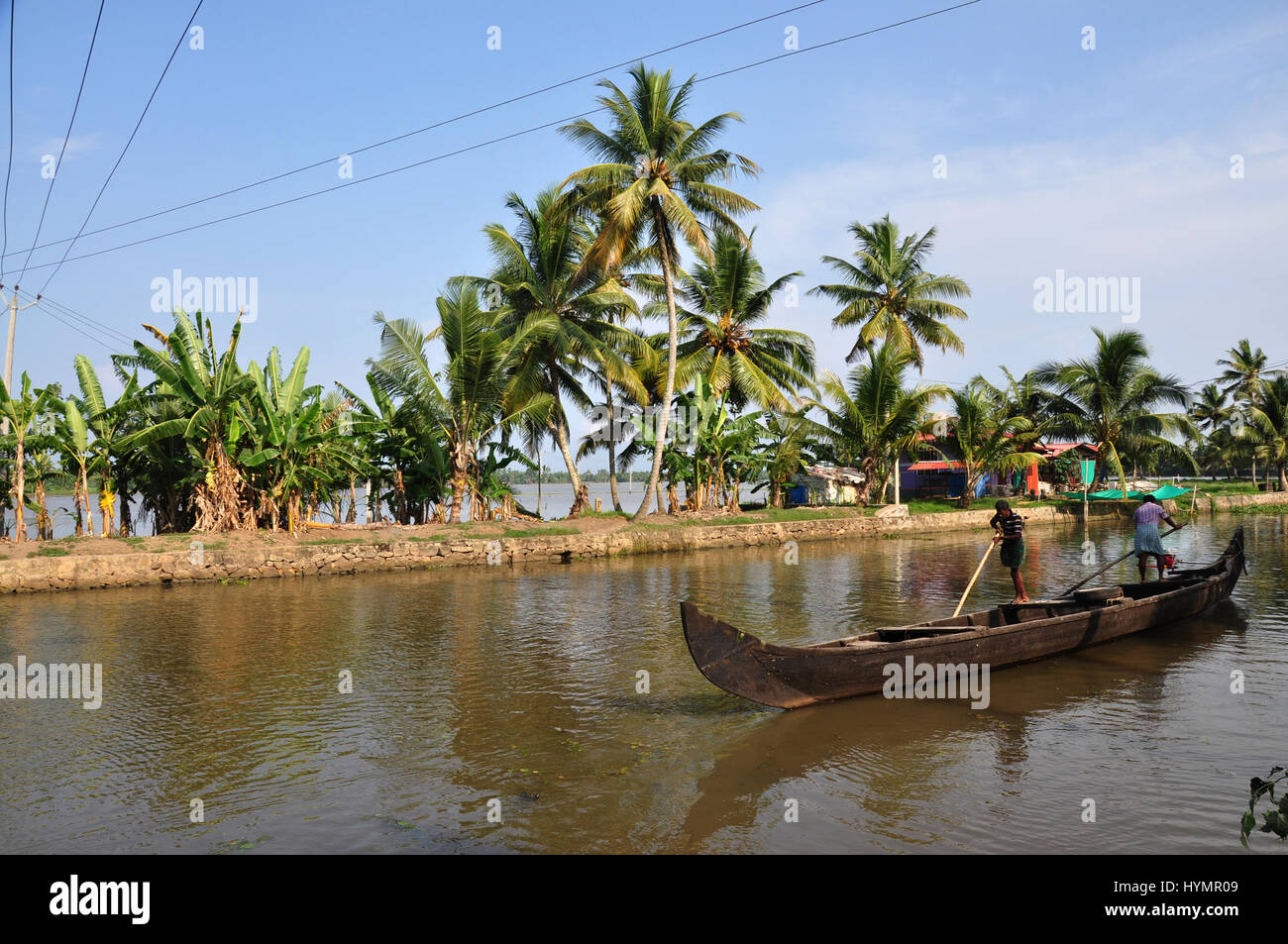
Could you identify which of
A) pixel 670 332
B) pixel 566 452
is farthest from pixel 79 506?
pixel 670 332

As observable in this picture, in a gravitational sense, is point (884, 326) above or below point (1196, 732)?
above

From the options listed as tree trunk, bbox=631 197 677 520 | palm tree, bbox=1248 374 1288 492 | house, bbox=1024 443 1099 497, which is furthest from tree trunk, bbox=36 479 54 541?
palm tree, bbox=1248 374 1288 492

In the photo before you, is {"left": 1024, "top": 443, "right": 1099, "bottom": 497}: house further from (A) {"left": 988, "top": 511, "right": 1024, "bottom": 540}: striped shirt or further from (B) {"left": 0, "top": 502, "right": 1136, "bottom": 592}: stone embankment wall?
(A) {"left": 988, "top": 511, "right": 1024, "bottom": 540}: striped shirt

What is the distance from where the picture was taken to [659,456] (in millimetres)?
23359

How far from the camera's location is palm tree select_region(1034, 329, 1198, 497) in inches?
1256

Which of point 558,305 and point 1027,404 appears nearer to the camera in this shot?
point 558,305

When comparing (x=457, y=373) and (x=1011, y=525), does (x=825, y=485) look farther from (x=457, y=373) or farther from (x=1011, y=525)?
(x=1011, y=525)

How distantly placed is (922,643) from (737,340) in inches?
830

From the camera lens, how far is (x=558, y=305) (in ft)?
78.7

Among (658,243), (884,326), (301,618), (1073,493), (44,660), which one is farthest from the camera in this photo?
(1073,493)

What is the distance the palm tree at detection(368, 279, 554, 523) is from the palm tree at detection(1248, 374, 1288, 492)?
3698 centimetres
